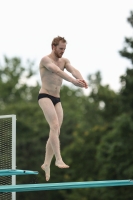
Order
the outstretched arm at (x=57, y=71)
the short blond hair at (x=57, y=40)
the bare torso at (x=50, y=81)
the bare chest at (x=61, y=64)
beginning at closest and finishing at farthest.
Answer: the outstretched arm at (x=57, y=71) < the short blond hair at (x=57, y=40) < the bare torso at (x=50, y=81) < the bare chest at (x=61, y=64)

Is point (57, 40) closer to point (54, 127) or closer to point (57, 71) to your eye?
point (57, 71)

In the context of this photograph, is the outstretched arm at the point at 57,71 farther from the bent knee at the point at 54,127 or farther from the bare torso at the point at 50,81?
the bent knee at the point at 54,127

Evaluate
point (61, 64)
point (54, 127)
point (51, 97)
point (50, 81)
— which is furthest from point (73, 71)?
point (54, 127)

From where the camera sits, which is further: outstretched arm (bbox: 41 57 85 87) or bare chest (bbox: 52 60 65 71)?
bare chest (bbox: 52 60 65 71)

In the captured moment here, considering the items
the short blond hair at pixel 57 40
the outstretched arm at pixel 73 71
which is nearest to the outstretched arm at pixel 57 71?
the short blond hair at pixel 57 40

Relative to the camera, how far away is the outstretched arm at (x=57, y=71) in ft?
42.7

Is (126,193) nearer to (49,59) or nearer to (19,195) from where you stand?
(19,195)

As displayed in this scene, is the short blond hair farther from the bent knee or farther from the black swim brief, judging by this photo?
the bent knee

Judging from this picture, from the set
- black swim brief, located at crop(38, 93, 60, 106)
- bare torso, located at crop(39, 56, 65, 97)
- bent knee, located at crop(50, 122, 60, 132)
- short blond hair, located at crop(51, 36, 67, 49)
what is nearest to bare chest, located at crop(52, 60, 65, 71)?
bare torso, located at crop(39, 56, 65, 97)

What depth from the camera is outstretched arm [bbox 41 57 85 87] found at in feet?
42.7

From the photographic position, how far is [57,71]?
1342cm

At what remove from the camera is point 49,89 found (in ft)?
45.8

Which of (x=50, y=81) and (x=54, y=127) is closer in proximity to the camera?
(x=54, y=127)

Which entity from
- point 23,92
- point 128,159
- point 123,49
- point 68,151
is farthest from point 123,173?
point 23,92
